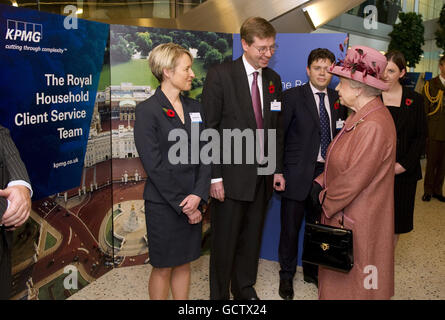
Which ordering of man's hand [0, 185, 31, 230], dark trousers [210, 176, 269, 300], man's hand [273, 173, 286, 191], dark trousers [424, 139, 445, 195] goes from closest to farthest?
man's hand [0, 185, 31, 230] < dark trousers [210, 176, 269, 300] < man's hand [273, 173, 286, 191] < dark trousers [424, 139, 445, 195]

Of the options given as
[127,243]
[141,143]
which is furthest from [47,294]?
[141,143]

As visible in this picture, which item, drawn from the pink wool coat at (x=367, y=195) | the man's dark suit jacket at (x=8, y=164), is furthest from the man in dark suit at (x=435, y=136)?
the man's dark suit jacket at (x=8, y=164)

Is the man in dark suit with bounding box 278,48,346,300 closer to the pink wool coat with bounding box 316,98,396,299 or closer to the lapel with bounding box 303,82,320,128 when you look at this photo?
the lapel with bounding box 303,82,320,128

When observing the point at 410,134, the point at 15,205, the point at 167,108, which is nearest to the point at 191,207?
the point at 167,108

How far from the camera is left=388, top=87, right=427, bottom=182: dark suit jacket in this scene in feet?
9.53

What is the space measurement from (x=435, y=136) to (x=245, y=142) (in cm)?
412

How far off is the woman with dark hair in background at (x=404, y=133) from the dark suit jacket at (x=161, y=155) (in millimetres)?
1649

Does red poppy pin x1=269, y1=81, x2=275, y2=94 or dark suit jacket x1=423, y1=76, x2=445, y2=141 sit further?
dark suit jacket x1=423, y1=76, x2=445, y2=141

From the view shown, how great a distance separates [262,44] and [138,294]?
6.48 ft

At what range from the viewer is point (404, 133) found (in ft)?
9.68

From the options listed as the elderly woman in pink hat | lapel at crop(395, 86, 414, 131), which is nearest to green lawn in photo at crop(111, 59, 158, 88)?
the elderly woman in pink hat
